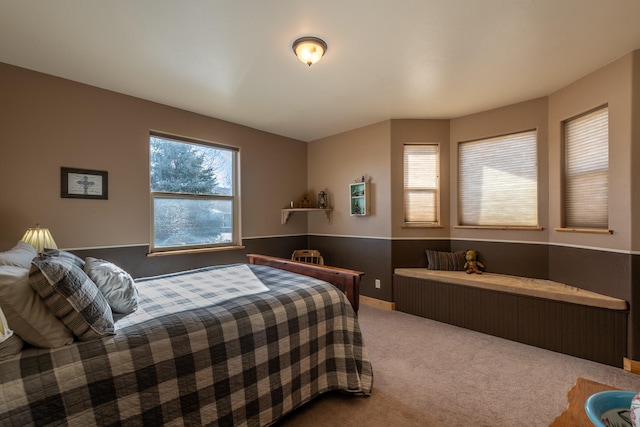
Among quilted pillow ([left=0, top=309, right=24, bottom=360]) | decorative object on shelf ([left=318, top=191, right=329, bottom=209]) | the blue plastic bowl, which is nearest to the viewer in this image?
the blue plastic bowl

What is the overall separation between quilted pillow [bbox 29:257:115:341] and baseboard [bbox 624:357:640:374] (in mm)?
3642

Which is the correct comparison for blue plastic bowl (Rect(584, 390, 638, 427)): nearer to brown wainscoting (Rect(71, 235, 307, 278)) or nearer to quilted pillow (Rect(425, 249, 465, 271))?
quilted pillow (Rect(425, 249, 465, 271))

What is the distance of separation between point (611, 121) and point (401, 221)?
2.19 metres

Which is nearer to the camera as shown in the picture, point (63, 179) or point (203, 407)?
point (203, 407)

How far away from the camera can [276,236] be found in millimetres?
4383

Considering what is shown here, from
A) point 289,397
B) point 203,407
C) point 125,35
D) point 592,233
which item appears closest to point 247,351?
point 203,407

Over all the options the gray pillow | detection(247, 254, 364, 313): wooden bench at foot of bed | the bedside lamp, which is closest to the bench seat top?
detection(247, 254, 364, 313): wooden bench at foot of bed

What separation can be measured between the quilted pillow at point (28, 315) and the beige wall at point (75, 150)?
186 centimetres

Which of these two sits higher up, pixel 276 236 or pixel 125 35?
pixel 125 35

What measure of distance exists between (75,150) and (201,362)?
2.58 meters

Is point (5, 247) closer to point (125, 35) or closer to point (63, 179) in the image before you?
point (63, 179)

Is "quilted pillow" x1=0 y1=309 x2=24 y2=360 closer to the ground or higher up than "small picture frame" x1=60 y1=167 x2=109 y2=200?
closer to the ground

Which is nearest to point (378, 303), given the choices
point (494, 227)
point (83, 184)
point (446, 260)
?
point (446, 260)

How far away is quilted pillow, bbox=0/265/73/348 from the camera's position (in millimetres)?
1053
